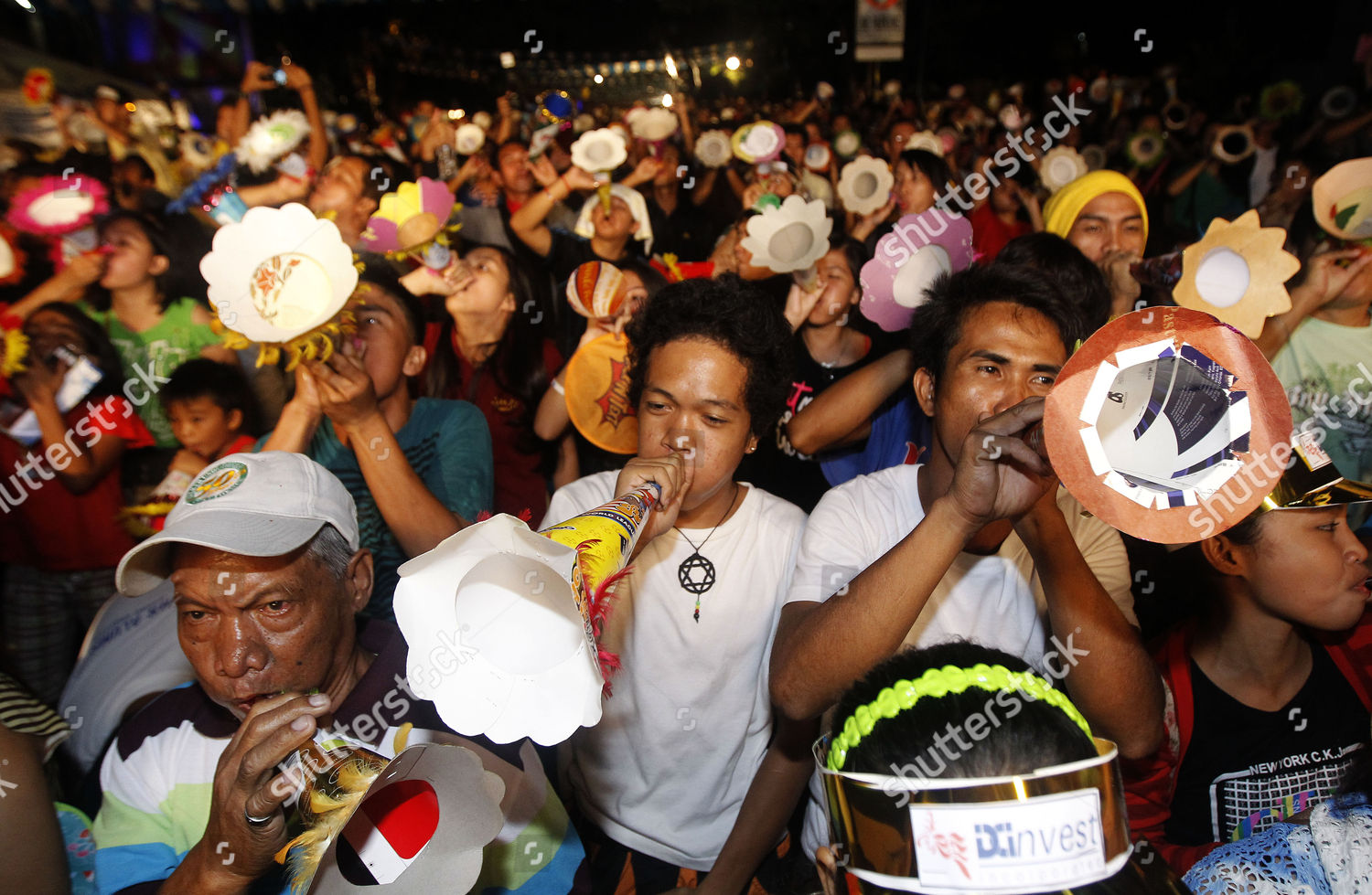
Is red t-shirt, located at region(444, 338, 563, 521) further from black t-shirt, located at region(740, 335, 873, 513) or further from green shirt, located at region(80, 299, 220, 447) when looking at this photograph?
green shirt, located at region(80, 299, 220, 447)

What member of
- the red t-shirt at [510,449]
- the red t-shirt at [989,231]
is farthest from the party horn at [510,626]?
the red t-shirt at [989,231]

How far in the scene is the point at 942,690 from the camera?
39.5 inches

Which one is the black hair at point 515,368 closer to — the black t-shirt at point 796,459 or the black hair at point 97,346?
the black t-shirt at point 796,459

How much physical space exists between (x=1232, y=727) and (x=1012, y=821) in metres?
1.24

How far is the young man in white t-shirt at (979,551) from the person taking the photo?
1277mm

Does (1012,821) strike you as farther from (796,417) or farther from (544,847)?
(796,417)

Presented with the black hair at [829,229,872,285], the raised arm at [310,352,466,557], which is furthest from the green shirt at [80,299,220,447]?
the black hair at [829,229,872,285]

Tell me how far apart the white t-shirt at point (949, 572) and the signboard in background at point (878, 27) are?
23.8 ft

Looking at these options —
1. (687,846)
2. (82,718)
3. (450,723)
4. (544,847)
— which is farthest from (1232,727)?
(82,718)

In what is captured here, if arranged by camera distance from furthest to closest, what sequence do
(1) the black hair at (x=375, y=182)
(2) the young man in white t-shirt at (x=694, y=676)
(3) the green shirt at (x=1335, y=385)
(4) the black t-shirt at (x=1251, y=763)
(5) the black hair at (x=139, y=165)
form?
(5) the black hair at (x=139, y=165) → (1) the black hair at (x=375, y=182) → (3) the green shirt at (x=1335, y=385) → (2) the young man in white t-shirt at (x=694, y=676) → (4) the black t-shirt at (x=1251, y=763)

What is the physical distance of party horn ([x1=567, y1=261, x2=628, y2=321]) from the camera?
2.95 m

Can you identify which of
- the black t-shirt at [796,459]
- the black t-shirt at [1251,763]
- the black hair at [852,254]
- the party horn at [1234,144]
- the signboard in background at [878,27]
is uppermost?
the signboard in background at [878,27]

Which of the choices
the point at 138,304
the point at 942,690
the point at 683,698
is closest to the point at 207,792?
the point at 683,698

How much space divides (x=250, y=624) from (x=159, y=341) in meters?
2.38
